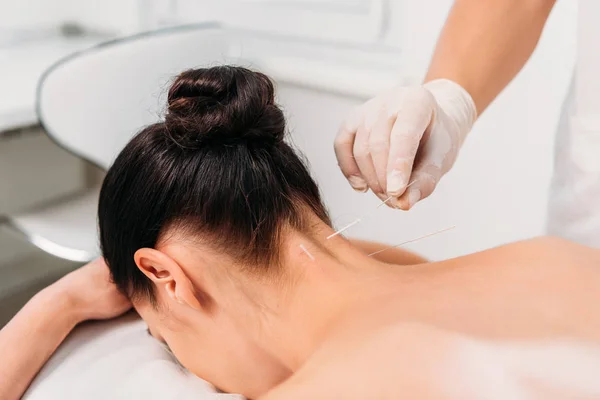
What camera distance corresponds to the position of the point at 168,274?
0.82m

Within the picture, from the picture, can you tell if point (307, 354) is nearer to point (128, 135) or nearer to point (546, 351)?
point (546, 351)

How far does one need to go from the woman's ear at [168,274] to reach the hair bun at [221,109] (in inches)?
5.8

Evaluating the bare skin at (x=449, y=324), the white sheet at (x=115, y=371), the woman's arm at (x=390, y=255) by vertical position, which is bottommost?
the white sheet at (x=115, y=371)

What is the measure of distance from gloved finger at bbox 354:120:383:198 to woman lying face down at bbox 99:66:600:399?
84 millimetres

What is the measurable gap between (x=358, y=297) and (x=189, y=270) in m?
0.23

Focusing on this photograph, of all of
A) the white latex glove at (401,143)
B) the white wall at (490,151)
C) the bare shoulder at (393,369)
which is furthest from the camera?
the white wall at (490,151)

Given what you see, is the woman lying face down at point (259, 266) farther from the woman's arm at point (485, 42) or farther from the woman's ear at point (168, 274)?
the woman's arm at point (485, 42)

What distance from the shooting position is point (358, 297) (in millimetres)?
739

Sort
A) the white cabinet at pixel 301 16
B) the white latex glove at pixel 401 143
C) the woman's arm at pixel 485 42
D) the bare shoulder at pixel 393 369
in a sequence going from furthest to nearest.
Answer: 1. the white cabinet at pixel 301 16
2. the woman's arm at pixel 485 42
3. the white latex glove at pixel 401 143
4. the bare shoulder at pixel 393 369

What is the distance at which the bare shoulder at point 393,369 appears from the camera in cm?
59

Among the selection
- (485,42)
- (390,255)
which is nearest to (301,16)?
(485,42)

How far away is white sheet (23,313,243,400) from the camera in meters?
0.85

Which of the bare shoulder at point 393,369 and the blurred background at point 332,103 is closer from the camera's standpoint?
the bare shoulder at point 393,369

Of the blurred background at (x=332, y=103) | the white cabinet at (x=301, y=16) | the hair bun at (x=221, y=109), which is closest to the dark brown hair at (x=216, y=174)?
the hair bun at (x=221, y=109)
